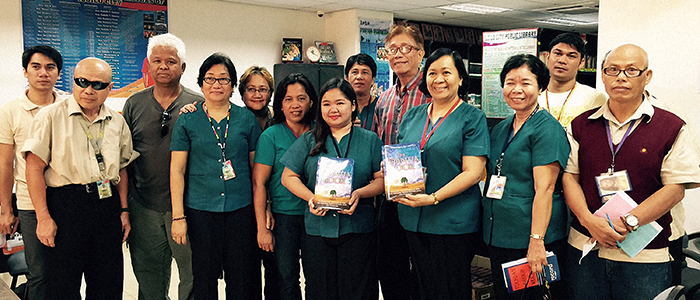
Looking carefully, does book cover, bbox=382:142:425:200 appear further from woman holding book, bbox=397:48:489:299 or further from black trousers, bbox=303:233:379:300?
black trousers, bbox=303:233:379:300

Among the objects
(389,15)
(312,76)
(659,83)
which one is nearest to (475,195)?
(659,83)

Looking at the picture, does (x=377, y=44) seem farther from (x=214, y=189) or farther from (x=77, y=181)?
(x=77, y=181)

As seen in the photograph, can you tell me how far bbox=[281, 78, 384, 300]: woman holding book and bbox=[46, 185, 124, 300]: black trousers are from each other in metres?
0.99

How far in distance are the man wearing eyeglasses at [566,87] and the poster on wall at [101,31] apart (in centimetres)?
564

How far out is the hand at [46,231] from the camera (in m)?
2.54

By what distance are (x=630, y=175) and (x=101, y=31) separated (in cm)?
668

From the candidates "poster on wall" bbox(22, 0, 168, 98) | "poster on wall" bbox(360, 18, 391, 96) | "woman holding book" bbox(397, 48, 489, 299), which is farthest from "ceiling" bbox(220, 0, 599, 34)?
"woman holding book" bbox(397, 48, 489, 299)

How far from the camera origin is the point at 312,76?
315 inches

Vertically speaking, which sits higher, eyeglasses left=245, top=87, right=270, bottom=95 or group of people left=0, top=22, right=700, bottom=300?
eyeglasses left=245, top=87, right=270, bottom=95

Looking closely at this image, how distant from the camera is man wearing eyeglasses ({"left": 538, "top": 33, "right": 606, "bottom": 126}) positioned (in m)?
2.99

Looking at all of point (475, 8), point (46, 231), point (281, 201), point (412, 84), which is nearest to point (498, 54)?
point (412, 84)

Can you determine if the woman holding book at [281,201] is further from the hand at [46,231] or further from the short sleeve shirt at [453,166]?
the hand at [46,231]

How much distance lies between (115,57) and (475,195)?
6.03 metres

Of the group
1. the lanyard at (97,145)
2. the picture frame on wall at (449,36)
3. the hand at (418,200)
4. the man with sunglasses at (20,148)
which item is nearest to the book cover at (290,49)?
the picture frame on wall at (449,36)
